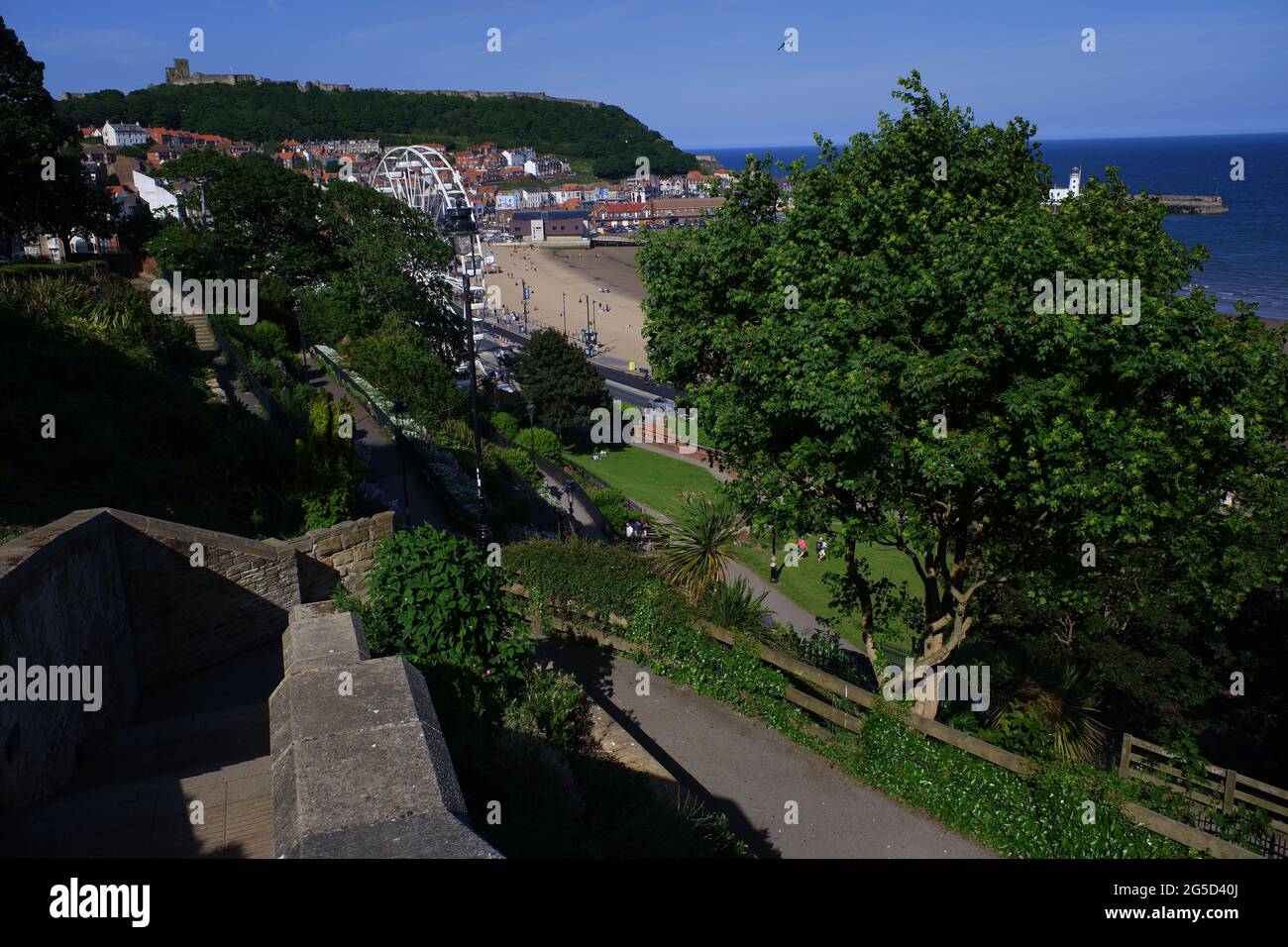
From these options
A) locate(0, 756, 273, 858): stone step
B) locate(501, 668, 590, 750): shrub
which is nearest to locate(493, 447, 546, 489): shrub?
locate(501, 668, 590, 750): shrub

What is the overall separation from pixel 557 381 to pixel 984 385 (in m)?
38.4

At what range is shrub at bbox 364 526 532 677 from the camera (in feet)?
24.6

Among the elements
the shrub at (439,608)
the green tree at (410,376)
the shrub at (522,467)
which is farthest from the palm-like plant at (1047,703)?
the green tree at (410,376)

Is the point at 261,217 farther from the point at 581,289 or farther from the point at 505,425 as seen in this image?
the point at 581,289

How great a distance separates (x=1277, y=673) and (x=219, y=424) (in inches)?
731

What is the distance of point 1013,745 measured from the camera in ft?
31.8

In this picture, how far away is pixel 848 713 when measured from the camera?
32.6 feet

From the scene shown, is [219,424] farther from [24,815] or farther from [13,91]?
[13,91]

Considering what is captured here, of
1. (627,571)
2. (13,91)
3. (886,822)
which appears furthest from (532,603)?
(13,91)

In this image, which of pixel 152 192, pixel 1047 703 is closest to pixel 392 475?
pixel 1047 703

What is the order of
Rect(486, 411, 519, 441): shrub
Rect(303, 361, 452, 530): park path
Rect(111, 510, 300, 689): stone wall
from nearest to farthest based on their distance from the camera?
Rect(111, 510, 300, 689): stone wall < Rect(303, 361, 452, 530): park path < Rect(486, 411, 519, 441): shrub

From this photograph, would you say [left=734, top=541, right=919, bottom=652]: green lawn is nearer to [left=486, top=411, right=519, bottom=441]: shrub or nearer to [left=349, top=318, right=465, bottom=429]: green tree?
[left=349, top=318, right=465, bottom=429]: green tree

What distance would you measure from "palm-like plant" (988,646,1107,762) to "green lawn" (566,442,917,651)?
2861 mm

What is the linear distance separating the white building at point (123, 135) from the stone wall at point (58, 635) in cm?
16824
